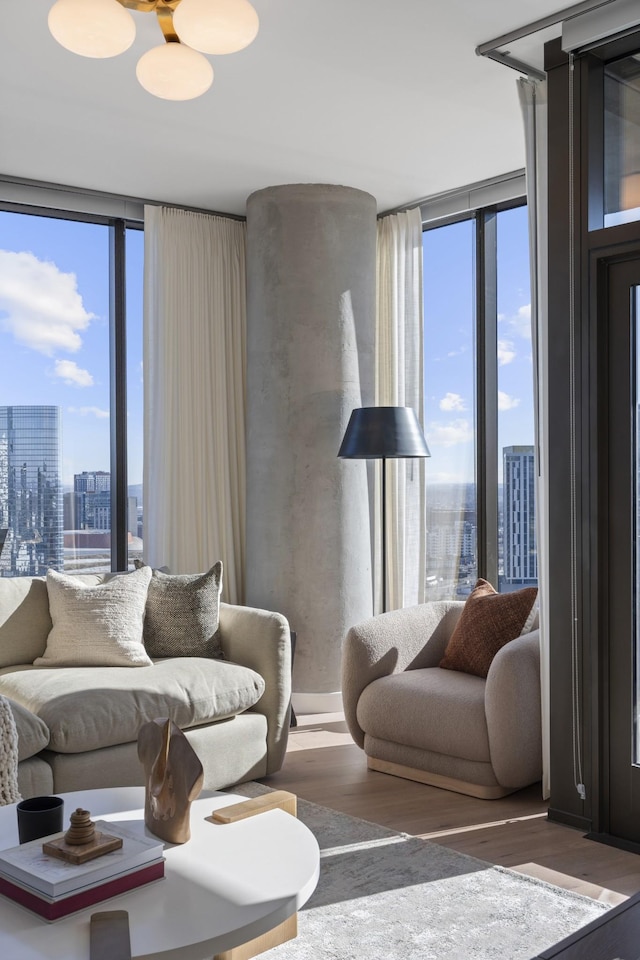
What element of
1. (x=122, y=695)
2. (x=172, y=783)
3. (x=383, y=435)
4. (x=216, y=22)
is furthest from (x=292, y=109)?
(x=172, y=783)

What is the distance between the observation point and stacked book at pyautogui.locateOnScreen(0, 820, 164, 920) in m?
1.70

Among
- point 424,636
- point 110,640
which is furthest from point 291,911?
point 424,636

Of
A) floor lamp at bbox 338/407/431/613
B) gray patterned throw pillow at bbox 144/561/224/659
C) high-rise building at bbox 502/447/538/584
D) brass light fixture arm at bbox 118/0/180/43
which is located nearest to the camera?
brass light fixture arm at bbox 118/0/180/43

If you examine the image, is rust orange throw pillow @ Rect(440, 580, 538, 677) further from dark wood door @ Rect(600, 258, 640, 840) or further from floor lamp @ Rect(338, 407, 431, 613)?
floor lamp @ Rect(338, 407, 431, 613)

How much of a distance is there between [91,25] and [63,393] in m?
2.69

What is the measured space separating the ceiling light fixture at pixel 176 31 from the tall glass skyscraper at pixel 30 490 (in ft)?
8.21

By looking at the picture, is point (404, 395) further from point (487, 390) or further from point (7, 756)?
point (7, 756)

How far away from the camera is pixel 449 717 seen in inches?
147

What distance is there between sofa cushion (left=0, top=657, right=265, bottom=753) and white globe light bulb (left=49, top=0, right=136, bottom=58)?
219 centimetres

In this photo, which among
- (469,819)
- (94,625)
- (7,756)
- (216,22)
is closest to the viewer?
(7,756)

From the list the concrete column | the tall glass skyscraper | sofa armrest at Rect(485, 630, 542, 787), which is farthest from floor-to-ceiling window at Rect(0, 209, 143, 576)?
sofa armrest at Rect(485, 630, 542, 787)

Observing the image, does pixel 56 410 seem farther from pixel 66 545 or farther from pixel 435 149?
pixel 435 149

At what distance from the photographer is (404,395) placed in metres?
5.42

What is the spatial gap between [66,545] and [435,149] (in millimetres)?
2852
